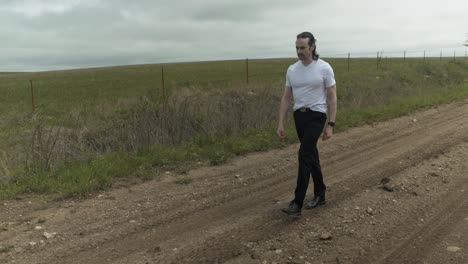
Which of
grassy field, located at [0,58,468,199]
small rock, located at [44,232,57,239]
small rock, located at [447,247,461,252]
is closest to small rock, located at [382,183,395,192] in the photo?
small rock, located at [447,247,461,252]

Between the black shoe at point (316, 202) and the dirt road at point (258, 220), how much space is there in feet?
0.29

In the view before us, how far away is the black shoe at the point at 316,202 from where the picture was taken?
5.04 meters

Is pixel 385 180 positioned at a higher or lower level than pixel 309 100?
lower

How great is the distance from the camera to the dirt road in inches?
156

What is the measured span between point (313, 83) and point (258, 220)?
5.57 ft

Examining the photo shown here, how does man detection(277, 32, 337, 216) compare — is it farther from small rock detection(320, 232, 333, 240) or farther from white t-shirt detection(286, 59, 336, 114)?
small rock detection(320, 232, 333, 240)

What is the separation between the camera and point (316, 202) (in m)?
5.09

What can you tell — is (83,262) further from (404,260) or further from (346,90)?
(346,90)

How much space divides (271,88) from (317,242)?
10.7 meters

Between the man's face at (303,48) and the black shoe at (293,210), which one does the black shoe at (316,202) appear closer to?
the black shoe at (293,210)

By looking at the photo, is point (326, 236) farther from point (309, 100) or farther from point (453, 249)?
point (309, 100)

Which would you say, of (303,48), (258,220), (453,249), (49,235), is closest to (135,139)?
(49,235)

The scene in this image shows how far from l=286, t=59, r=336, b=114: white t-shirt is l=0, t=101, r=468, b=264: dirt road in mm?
1318

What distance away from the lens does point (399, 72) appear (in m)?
26.6
